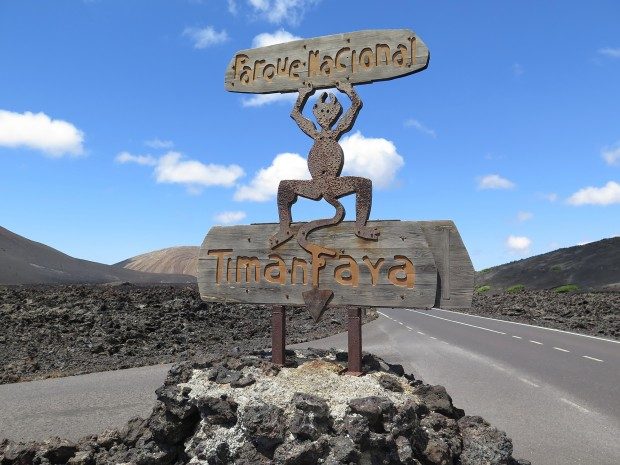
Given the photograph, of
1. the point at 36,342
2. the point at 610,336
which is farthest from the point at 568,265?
the point at 36,342

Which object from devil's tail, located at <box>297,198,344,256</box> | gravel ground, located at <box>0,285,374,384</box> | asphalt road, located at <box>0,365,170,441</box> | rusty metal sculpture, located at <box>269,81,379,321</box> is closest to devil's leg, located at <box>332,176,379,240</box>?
rusty metal sculpture, located at <box>269,81,379,321</box>

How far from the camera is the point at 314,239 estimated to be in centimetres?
485

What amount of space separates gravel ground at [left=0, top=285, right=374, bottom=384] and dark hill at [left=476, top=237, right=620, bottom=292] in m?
36.4

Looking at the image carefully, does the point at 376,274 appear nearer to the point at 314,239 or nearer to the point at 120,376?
the point at 314,239

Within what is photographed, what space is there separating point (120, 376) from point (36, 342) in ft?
19.1

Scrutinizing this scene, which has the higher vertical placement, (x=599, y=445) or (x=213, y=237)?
(x=213, y=237)

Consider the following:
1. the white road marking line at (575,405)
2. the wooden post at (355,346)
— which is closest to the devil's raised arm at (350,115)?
the wooden post at (355,346)

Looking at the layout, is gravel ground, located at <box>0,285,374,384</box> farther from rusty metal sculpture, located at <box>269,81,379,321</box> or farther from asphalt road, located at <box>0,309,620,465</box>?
rusty metal sculpture, located at <box>269,81,379,321</box>

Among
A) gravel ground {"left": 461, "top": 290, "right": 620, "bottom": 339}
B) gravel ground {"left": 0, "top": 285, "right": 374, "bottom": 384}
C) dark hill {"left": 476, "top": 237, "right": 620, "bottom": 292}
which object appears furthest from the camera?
dark hill {"left": 476, "top": 237, "right": 620, "bottom": 292}

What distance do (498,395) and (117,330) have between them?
35.3 feet

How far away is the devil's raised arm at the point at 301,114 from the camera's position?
16.6 feet

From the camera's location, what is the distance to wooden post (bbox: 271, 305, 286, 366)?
16.0 ft

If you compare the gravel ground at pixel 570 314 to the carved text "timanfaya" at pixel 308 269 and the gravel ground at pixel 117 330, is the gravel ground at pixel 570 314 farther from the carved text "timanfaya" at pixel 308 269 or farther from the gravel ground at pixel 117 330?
the carved text "timanfaya" at pixel 308 269

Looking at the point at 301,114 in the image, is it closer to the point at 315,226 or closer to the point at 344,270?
the point at 315,226
